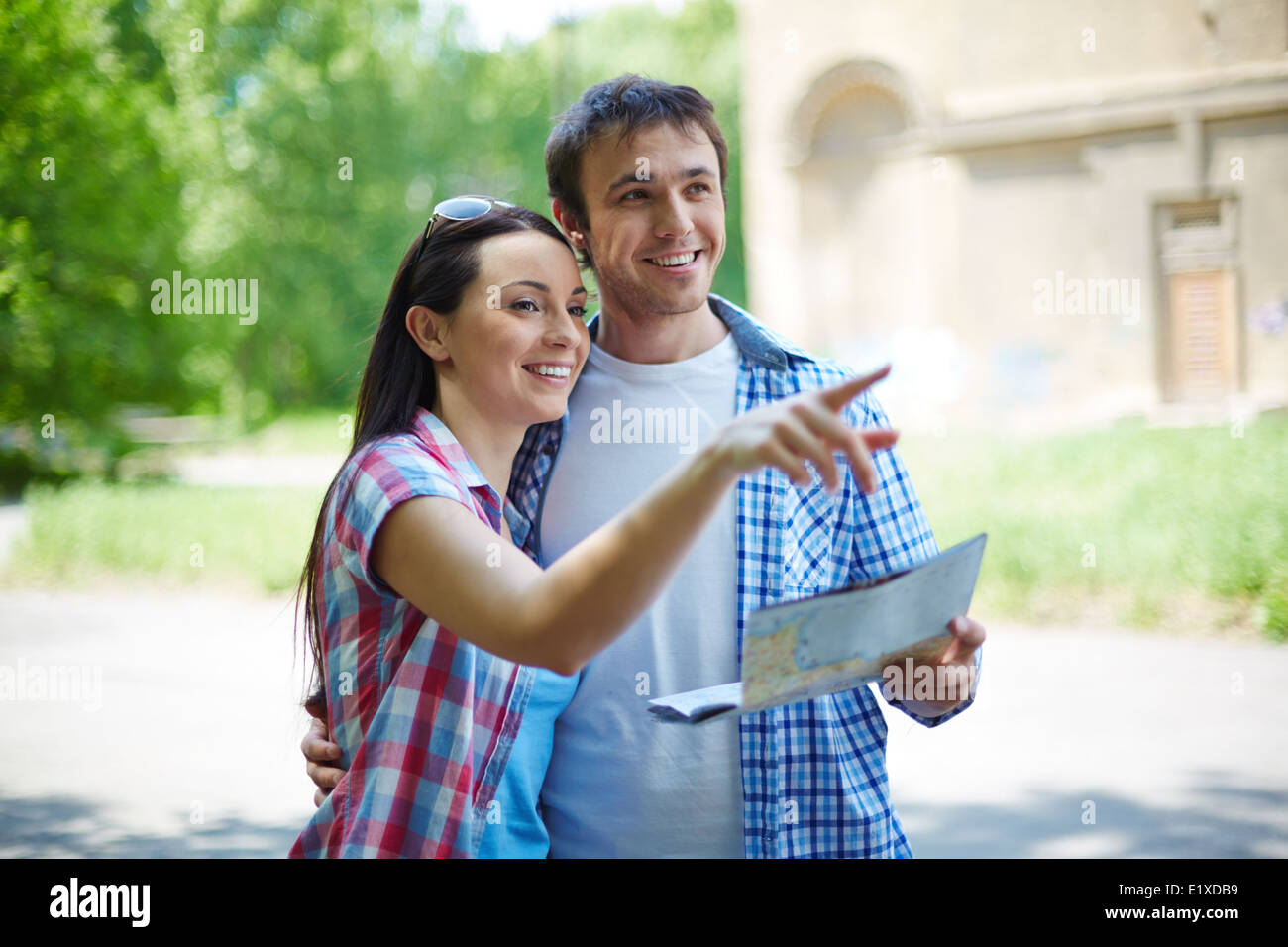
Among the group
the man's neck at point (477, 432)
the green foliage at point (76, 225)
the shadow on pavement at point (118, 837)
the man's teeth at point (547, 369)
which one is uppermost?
the green foliage at point (76, 225)

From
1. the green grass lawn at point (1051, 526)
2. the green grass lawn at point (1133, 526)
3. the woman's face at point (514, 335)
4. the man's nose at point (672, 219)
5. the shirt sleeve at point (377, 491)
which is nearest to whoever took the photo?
the shirt sleeve at point (377, 491)

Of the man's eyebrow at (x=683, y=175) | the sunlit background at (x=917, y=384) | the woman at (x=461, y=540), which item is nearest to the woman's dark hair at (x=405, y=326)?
the woman at (x=461, y=540)

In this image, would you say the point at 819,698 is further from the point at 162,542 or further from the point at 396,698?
the point at 162,542

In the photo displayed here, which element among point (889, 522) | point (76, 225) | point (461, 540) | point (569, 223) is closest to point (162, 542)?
point (76, 225)

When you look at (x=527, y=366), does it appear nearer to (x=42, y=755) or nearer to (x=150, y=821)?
(x=150, y=821)

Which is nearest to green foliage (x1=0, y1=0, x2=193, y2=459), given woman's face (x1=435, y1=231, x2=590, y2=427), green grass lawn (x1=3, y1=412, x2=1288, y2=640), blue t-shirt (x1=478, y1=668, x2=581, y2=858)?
green grass lawn (x1=3, y1=412, x2=1288, y2=640)

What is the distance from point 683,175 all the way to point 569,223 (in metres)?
0.27

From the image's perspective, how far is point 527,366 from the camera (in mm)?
1866

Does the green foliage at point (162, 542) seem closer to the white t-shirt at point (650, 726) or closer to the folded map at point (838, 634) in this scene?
the white t-shirt at point (650, 726)

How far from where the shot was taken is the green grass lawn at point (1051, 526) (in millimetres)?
7371

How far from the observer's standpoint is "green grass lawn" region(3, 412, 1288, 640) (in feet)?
24.2

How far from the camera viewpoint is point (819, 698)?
78.5 inches

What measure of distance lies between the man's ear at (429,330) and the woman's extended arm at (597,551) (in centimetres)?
40

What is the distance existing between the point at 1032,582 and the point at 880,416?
20.2 ft
